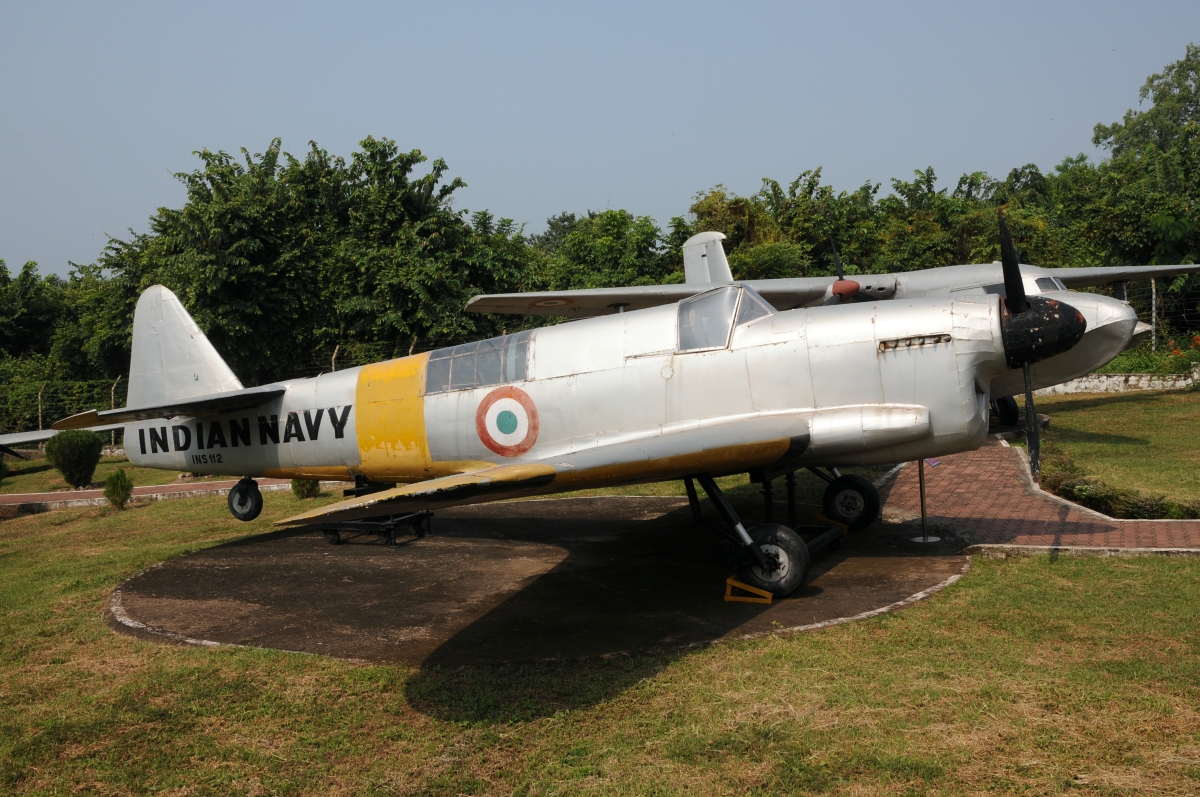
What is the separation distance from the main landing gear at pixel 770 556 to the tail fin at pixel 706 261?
44.9 feet

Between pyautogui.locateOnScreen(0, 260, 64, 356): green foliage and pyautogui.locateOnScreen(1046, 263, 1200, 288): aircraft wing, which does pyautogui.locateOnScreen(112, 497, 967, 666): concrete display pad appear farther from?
pyautogui.locateOnScreen(0, 260, 64, 356): green foliage

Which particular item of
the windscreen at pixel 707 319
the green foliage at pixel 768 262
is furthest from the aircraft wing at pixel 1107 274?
Answer: the windscreen at pixel 707 319

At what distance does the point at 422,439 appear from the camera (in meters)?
9.93

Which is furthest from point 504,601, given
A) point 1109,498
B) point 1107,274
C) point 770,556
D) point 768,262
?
point 768,262

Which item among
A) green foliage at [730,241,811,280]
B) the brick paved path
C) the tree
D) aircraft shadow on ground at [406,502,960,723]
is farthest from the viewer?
the tree

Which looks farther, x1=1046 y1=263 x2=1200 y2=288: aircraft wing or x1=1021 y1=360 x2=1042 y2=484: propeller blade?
x1=1046 y1=263 x2=1200 y2=288: aircraft wing

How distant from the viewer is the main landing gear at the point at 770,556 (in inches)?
308

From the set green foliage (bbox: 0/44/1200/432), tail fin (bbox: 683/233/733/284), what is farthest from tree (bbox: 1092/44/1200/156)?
tail fin (bbox: 683/233/733/284)

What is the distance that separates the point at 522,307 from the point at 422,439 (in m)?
10.3

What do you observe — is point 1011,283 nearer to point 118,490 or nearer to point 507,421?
point 507,421

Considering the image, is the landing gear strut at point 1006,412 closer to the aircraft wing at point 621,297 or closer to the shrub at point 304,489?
the aircraft wing at point 621,297

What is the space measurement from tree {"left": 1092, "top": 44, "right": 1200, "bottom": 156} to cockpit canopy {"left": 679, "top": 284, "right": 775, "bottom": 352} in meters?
84.7

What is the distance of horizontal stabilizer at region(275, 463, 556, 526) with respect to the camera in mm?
5480

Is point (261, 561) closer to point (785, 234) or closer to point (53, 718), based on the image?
point (53, 718)
